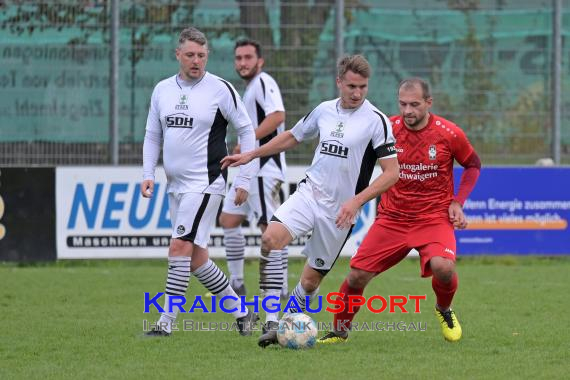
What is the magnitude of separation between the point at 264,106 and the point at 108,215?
4.12 metres

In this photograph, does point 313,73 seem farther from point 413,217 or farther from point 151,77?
point 413,217

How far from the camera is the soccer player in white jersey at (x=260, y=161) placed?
11211 mm

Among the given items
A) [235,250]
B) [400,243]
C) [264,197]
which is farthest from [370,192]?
[235,250]

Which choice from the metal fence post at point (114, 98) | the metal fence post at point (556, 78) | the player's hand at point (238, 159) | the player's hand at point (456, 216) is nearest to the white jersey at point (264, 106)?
the player's hand at point (238, 159)

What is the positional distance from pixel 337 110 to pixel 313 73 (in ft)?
24.9

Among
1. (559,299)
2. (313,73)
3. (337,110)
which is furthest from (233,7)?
(337,110)

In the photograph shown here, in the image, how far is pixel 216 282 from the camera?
344 inches

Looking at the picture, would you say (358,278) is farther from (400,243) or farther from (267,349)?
(267,349)

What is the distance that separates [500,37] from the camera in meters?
16.2

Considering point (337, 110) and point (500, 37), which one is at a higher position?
point (500, 37)

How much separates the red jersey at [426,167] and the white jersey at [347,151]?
29 centimetres

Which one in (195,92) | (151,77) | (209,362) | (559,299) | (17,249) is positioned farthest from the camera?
(151,77)

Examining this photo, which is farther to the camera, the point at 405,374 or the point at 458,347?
the point at 458,347

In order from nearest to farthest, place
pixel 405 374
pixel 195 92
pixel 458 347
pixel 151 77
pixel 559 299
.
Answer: pixel 405 374
pixel 458 347
pixel 195 92
pixel 559 299
pixel 151 77
